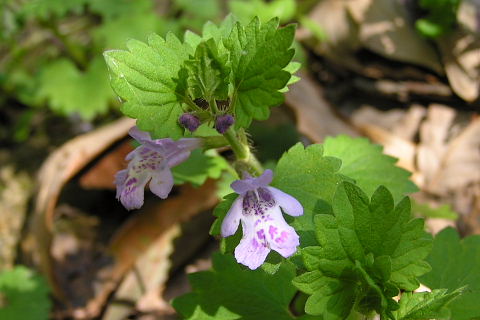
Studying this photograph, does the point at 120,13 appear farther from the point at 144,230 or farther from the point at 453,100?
the point at 453,100

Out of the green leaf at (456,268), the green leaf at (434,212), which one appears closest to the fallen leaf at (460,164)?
the green leaf at (434,212)

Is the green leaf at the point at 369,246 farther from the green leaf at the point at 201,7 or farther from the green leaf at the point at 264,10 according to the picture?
the green leaf at the point at 201,7

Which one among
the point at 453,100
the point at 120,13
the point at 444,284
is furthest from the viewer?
the point at 120,13

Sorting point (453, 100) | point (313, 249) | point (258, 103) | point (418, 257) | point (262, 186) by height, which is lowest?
point (453, 100)

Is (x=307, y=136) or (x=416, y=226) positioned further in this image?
(x=307, y=136)

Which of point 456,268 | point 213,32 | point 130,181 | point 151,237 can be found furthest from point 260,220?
point 151,237

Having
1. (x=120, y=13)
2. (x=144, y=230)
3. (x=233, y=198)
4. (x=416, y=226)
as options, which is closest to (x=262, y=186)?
(x=233, y=198)

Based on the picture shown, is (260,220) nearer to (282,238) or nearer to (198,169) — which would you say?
(282,238)

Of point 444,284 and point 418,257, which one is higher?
point 418,257
